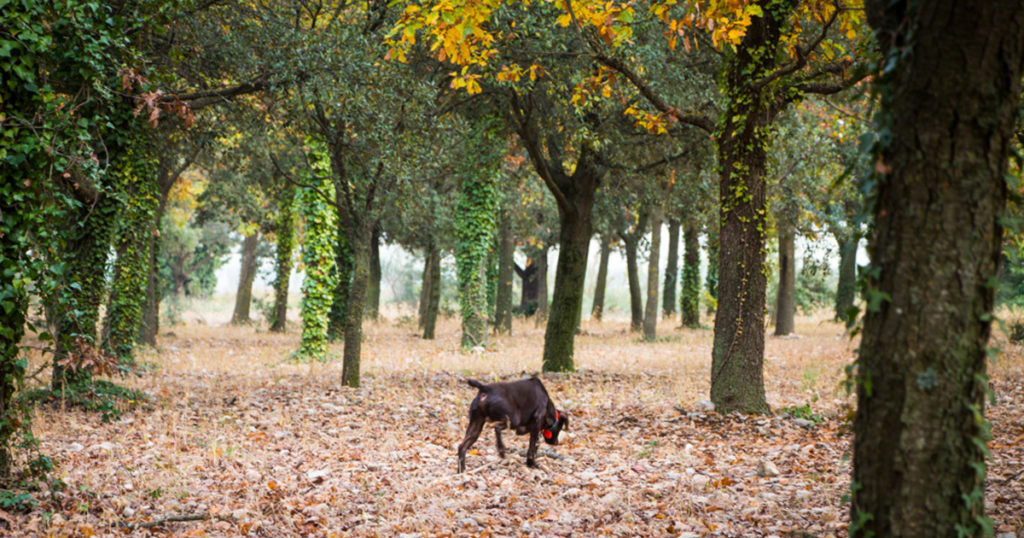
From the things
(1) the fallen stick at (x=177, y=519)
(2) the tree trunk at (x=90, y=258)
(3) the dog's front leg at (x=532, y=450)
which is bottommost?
(1) the fallen stick at (x=177, y=519)

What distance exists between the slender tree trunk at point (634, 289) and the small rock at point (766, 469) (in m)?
19.5

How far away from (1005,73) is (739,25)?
220 inches

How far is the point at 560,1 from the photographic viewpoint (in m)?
7.53

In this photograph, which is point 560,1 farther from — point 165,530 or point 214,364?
point 214,364

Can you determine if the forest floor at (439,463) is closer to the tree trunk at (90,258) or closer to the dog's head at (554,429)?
the dog's head at (554,429)

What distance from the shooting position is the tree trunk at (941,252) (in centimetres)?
292

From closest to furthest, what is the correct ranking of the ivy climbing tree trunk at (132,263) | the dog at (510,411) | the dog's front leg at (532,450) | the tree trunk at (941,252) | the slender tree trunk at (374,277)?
1. the tree trunk at (941,252)
2. the dog at (510,411)
3. the dog's front leg at (532,450)
4. the ivy climbing tree trunk at (132,263)
5. the slender tree trunk at (374,277)

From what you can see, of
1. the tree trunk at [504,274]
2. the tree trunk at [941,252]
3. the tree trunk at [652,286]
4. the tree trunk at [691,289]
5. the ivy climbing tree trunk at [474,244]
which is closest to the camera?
the tree trunk at [941,252]

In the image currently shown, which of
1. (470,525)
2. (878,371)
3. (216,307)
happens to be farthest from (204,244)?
(878,371)

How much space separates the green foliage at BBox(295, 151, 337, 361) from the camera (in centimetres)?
1703

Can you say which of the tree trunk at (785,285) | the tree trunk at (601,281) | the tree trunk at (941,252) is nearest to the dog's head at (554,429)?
the tree trunk at (941,252)

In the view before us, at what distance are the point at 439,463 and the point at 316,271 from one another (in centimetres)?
1053

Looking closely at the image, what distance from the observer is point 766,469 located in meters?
7.06

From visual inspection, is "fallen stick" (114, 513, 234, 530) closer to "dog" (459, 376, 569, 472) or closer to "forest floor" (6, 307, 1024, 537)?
"forest floor" (6, 307, 1024, 537)
